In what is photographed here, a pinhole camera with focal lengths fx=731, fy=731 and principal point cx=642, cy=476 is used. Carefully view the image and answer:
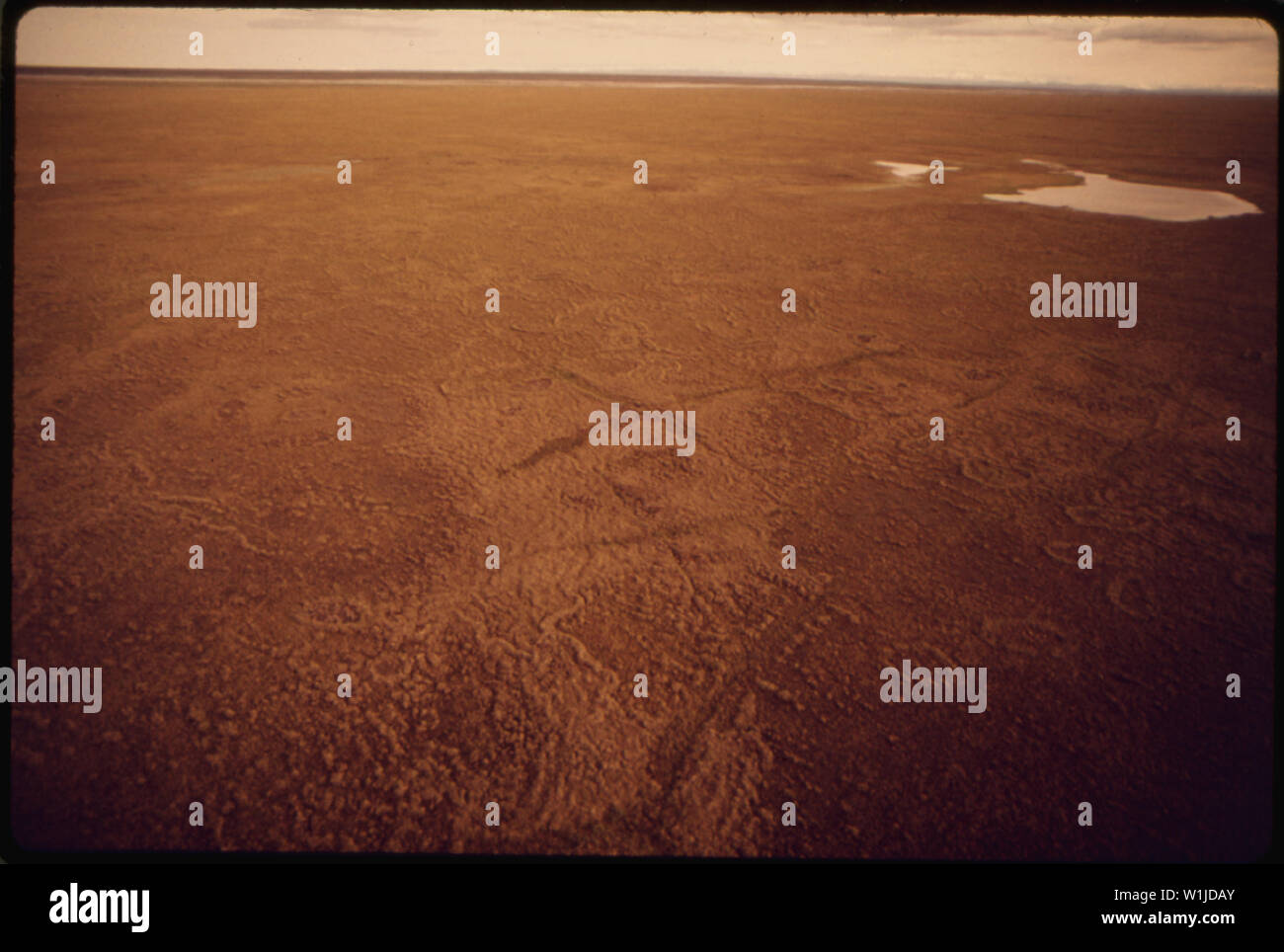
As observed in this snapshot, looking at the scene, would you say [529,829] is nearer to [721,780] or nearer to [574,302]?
[721,780]

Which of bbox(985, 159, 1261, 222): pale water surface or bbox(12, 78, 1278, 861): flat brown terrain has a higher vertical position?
bbox(985, 159, 1261, 222): pale water surface

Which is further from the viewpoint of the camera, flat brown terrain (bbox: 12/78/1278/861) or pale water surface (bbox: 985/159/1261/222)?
pale water surface (bbox: 985/159/1261/222)

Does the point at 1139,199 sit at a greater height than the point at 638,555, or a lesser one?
greater

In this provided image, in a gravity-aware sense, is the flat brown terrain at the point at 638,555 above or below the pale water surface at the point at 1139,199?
below

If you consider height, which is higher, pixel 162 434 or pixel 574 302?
pixel 574 302

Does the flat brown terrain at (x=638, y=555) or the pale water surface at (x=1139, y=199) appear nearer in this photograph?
the flat brown terrain at (x=638, y=555)

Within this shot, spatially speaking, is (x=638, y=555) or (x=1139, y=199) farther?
(x=1139, y=199)

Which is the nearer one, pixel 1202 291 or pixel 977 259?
pixel 1202 291
